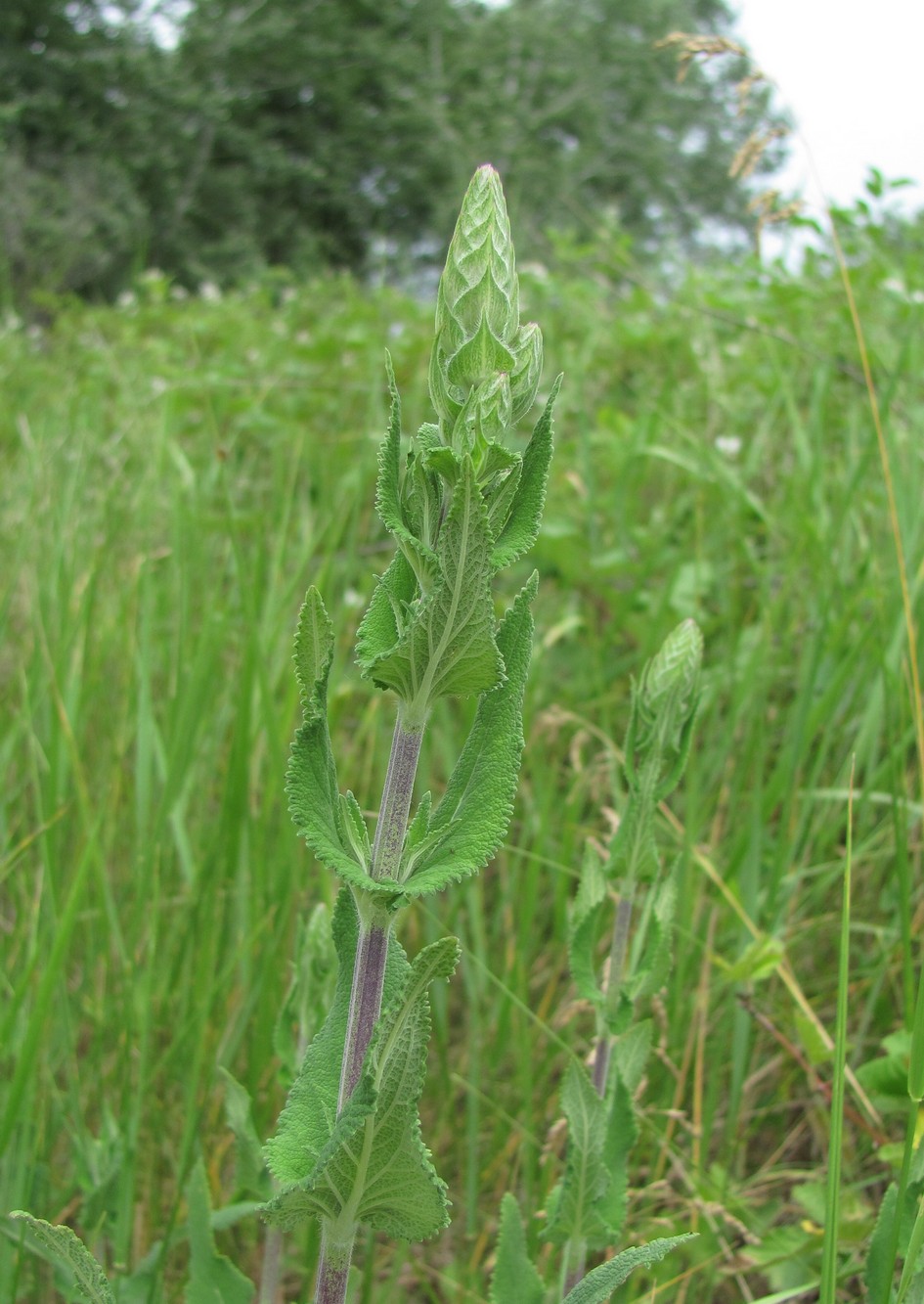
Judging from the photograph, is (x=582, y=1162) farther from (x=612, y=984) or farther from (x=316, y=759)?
(x=316, y=759)

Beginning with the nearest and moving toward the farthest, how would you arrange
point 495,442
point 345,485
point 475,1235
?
1. point 495,442
2. point 475,1235
3. point 345,485

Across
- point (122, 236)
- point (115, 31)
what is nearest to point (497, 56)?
point (115, 31)

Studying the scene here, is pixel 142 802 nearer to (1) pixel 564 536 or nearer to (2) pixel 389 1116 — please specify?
(2) pixel 389 1116

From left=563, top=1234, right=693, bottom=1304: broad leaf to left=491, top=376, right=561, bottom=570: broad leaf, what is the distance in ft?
1.61

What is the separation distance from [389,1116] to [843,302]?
3.76m

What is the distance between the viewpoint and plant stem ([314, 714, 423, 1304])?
31.7 inches

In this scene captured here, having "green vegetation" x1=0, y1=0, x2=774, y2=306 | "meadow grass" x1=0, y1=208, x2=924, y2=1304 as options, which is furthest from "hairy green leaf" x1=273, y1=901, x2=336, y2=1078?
"green vegetation" x1=0, y1=0, x2=774, y2=306

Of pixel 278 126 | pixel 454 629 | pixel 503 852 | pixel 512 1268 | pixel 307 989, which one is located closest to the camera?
pixel 454 629

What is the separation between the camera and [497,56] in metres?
24.1

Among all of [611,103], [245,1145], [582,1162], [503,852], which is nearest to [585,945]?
[582,1162]

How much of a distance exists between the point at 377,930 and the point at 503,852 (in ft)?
4.62

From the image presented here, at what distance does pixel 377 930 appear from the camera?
817 mm

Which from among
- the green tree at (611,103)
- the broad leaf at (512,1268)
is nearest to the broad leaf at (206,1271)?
the broad leaf at (512,1268)

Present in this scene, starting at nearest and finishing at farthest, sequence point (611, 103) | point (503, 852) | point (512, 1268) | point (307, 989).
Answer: point (512, 1268) → point (307, 989) → point (503, 852) → point (611, 103)
